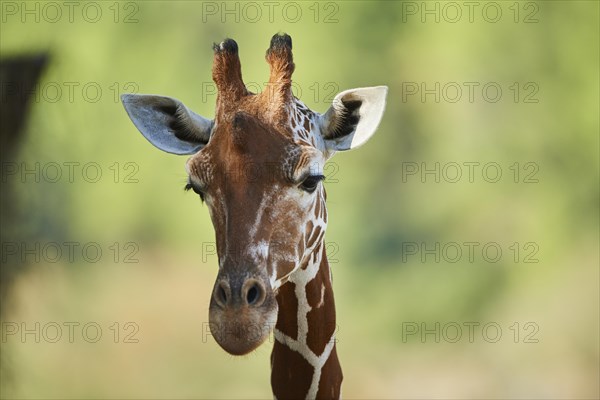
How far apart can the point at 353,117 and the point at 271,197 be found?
Answer: 84 centimetres

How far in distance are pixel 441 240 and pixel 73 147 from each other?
12.2 ft

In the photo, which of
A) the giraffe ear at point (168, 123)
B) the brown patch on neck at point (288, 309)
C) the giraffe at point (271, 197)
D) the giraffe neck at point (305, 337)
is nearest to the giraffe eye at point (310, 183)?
the giraffe at point (271, 197)

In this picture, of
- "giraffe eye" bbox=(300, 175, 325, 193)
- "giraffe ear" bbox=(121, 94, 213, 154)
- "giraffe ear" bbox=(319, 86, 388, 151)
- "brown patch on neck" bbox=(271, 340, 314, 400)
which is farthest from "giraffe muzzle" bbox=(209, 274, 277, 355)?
"giraffe ear" bbox=(121, 94, 213, 154)

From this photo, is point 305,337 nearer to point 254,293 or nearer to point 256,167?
point 254,293

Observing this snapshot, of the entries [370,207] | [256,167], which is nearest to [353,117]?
[256,167]

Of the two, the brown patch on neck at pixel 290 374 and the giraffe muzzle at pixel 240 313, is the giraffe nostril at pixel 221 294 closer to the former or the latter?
the giraffe muzzle at pixel 240 313

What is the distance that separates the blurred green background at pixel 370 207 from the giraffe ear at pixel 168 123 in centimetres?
355

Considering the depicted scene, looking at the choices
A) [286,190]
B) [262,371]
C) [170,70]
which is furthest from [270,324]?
[170,70]

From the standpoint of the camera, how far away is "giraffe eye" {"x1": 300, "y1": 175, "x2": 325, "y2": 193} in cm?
396

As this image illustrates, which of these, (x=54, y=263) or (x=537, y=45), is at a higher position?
(x=537, y=45)

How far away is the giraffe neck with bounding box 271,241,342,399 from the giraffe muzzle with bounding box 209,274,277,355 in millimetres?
647

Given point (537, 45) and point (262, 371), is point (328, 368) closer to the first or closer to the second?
point (262, 371)

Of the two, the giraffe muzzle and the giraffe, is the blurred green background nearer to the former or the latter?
the giraffe

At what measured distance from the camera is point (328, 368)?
434cm
